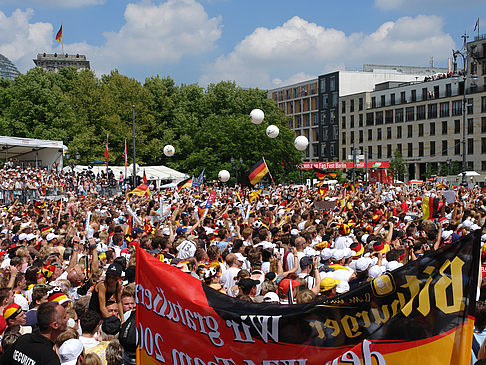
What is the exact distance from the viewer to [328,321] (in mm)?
3391

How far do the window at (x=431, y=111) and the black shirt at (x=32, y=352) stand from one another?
76.4 meters

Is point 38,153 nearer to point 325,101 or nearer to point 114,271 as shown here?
point 114,271

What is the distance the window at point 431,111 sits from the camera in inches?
2918

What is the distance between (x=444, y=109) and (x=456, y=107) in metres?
2.09

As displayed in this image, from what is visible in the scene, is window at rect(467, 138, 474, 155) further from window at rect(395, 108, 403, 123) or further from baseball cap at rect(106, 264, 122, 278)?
baseball cap at rect(106, 264, 122, 278)

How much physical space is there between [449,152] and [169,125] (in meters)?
39.1

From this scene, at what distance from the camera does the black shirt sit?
401 centimetres

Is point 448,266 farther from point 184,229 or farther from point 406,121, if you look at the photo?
point 406,121

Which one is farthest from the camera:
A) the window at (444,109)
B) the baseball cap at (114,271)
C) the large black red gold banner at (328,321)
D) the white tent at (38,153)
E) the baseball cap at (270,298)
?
the window at (444,109)

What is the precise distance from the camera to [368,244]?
9.30 metres

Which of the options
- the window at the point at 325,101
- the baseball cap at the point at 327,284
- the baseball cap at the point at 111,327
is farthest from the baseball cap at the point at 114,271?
the window at the point at 325,101

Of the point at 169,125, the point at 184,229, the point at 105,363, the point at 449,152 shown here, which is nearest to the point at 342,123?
the point at 449,152

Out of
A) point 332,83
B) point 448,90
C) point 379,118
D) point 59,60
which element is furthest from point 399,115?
point 59,60

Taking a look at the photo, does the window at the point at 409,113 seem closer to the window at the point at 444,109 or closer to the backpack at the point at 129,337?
the window at the point at 444,109
